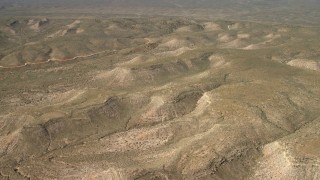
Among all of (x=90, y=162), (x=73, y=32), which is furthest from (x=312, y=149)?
(x=73, y=32)

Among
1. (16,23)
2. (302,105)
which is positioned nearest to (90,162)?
(302,105)

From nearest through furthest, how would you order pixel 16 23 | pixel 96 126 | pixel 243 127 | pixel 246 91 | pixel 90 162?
pixel 90 162 → pixel 243 127 → pixel 96 126 → pixel 246 91 → pixel 16 23

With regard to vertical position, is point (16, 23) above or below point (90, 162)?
below

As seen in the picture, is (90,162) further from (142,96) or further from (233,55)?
(233,55)

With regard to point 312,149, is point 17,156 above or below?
below

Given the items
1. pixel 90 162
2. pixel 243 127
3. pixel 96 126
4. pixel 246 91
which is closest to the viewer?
pixel 90 162

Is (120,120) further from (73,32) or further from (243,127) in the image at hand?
(73,32)

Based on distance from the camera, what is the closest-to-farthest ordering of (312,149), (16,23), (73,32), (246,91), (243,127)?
(312,149) < (243,127) < (246,91) < (73,32) < (16,23)

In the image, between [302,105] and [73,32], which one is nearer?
[302,105]

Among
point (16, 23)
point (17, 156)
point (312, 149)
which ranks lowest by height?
point (16, 23)
